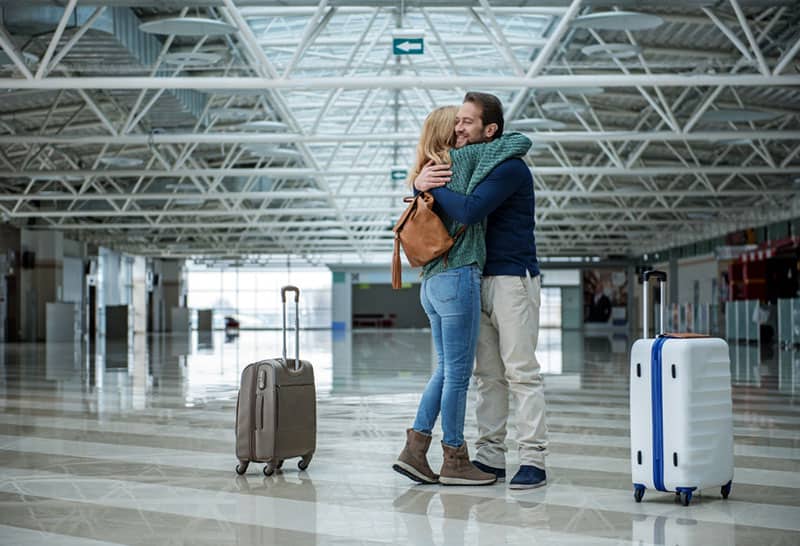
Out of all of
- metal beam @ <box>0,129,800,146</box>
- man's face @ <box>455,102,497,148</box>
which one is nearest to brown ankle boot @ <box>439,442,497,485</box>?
man's face @ <box>455,102,497,148</box>

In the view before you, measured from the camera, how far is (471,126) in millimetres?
5383

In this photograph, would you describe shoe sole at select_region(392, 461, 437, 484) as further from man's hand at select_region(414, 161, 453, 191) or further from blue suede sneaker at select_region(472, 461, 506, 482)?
A: man's hand at select_region(414, 161, 453, 191)

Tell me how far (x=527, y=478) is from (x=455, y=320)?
876 millimetres

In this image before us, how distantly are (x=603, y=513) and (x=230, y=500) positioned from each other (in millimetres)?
1777

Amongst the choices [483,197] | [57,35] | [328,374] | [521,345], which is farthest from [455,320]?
[57,35]

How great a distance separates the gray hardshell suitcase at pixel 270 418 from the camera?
5.66 m

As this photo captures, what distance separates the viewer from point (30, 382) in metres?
14.5

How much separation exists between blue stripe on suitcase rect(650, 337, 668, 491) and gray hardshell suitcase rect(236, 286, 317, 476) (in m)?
2.08

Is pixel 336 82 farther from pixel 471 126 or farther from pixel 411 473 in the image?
pixel 411 473

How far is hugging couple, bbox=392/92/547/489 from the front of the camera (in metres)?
5.15

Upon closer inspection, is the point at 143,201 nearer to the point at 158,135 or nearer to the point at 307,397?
the point at 158,135

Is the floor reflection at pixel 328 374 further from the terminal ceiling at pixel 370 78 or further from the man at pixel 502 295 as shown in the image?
the man at pixel 502 295

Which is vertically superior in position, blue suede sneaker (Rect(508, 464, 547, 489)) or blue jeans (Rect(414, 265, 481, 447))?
blue jeans (Rect(414, 265, 481, 447))

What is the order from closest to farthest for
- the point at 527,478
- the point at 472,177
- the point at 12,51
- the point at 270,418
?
the point at 527,478
the point at 472,177
the point at 270,418
the point at 12,51
